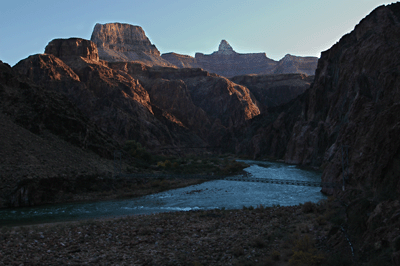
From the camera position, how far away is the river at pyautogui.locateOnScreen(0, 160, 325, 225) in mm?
35906

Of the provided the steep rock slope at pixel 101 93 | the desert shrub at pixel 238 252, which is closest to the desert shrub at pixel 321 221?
the desert shrub at pixel 238 252

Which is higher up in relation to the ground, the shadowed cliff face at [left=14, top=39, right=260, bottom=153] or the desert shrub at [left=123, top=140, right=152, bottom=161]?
the shadowed cliff face at [left=14, top=39, right=260, bottom=153]

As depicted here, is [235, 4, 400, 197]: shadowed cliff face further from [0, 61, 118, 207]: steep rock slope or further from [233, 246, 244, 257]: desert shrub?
[0, 61, 118, 207]: steep rock slope

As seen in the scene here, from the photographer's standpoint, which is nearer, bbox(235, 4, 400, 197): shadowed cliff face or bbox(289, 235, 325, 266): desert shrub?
bbox(289, 235, 325, 266): desert shrub

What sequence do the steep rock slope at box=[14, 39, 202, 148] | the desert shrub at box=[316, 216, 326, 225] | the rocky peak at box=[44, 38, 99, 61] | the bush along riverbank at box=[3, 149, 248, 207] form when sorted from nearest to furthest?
the desert shrub at box=[316, 216, 326, 225] → the bush along riverbank at box=[3, 149, 248, 207] → the steep rock slope at box=[14, 39, 202, 148] → the rocky peak at box=[44, 38, 99, 61]

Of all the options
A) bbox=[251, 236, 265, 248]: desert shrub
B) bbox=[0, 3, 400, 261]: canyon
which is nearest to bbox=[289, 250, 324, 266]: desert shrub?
bbox=[0, 3, 400, 261]: canyon

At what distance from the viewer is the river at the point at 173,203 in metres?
35.9

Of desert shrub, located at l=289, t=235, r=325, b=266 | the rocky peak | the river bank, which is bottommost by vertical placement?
the river bank

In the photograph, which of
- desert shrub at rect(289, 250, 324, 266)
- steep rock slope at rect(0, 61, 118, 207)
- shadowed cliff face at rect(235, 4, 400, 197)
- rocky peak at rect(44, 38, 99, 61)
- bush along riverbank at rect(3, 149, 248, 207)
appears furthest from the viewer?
rocky peak at rect(44, 38, 99, 61)

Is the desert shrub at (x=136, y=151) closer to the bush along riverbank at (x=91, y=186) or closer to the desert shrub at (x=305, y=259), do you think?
the bush along riverbank at (x=91, y=186)

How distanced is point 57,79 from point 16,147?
83997mm

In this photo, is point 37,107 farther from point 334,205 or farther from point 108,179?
point 334,205

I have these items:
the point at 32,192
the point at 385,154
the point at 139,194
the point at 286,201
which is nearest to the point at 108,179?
the point at 139,194

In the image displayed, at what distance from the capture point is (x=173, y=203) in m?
42.5
